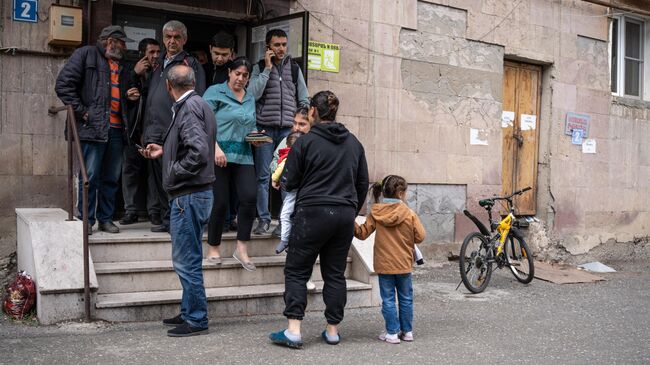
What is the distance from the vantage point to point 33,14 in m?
7.18

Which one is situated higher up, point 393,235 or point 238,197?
point 238,197

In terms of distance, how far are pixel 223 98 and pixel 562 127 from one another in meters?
6.55

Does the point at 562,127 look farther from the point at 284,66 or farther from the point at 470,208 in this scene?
the point at 284,66

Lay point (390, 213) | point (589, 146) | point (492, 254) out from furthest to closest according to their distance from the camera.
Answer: point (589, 146) → point (492, 254) → point (390, 213)

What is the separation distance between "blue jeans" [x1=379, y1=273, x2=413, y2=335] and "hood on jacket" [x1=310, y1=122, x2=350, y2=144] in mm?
1111

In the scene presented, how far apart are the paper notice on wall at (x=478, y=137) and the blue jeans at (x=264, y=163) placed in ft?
12.4

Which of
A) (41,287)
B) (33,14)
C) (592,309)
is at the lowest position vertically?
(592,309)

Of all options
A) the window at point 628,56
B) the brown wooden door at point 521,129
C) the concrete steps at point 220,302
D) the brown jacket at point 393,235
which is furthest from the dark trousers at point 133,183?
the window at point 628,56

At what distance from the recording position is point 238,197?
21.6 ft

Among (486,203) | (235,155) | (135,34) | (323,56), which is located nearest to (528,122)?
(486,203)

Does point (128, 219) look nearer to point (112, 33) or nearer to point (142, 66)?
point (142, 66)

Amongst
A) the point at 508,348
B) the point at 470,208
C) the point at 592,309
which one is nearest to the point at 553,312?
the point at 592,309

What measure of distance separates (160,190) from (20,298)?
1730 millimetres

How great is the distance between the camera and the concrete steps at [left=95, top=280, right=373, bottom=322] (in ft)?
19.3
